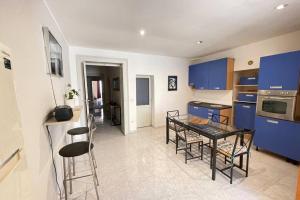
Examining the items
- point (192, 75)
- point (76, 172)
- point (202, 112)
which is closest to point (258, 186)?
point (202, 112)

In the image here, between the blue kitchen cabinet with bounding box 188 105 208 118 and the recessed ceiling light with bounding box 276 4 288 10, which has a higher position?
the recessed ceiling light with bounding box 276 4 288 10

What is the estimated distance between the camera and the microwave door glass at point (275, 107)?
8.83 feet

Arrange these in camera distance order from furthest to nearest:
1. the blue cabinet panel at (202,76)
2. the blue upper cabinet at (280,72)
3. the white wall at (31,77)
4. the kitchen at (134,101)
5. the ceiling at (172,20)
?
the blue cabinet panel at (202,76), the blue upper cabinet at (280,72), the ceiling at (172,20), the kitchen at (134,101), the white wall at (31,77)

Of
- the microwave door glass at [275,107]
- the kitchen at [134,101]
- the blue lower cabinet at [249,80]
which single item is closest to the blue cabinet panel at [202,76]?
the kitchen at [134,101]

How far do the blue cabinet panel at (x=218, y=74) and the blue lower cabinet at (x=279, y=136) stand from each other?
1453 millimetres

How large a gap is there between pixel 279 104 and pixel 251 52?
1.64m

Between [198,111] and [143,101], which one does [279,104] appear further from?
[143,101]

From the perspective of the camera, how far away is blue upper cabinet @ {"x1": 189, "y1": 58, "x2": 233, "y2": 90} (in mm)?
4102

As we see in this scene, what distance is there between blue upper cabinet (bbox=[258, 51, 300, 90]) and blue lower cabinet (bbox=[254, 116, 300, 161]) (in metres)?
0.68

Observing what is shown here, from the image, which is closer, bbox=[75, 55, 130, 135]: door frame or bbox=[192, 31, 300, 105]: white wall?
bbox=[192, 31, 300, 105]: white wall

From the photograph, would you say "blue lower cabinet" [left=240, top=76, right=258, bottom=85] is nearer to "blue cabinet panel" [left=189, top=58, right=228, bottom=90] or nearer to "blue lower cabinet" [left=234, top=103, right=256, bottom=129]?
"blue cabinet panel" [left=189, top=58, right=228, bottom=90]

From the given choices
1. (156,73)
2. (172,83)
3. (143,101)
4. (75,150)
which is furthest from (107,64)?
(75,150)

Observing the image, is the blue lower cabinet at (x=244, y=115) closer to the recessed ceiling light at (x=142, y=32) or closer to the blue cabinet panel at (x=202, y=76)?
the blue cabinet panel at (x=202, y=76)

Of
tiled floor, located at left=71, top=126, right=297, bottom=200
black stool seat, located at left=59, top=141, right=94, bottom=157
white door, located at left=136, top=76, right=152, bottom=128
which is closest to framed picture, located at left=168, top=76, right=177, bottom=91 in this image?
white door, located at left=136, top=76, right=152, bottom=128
